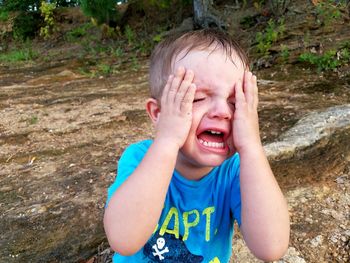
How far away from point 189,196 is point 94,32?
38.8 feet

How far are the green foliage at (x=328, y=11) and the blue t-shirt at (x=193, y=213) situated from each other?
21.9ft

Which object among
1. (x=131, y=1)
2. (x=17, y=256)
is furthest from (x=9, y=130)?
(x=131, y=1)

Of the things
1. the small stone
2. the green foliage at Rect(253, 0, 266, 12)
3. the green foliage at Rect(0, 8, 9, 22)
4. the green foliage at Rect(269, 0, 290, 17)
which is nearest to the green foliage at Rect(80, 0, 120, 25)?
the green foliage at Rect(253, 0, 266, 12)

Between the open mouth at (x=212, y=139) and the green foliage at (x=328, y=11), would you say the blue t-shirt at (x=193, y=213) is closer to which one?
the open mouth at (x=212, y=139)

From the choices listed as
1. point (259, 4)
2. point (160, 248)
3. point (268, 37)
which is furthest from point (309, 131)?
point (259, 4)

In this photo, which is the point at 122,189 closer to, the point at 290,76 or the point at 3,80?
the point at 290,76

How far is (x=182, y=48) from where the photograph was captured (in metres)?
1.27

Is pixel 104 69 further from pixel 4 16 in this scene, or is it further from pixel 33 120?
pixel 4 16

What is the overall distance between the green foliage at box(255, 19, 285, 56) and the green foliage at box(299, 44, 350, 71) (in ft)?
2.95

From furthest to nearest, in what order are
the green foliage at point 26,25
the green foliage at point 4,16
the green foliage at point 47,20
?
the green foliage at point 4,16, the green foliage at point 26,25, the green foliage at point 47,20

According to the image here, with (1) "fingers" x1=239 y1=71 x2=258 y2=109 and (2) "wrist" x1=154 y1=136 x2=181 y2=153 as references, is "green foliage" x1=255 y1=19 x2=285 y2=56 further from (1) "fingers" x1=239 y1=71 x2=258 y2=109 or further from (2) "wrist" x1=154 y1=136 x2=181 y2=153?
(2) "wrist" x1=154 y1=136 x2=181 y2=153

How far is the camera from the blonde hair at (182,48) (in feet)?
4.17

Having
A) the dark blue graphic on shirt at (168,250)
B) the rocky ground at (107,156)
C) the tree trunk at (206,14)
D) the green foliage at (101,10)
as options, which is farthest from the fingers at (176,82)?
the green foliage at (101,10)

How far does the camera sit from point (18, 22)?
14234 mm
